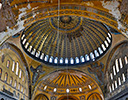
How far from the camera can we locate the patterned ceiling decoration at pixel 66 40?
21906mm

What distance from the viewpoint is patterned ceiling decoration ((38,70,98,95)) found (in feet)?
88.3

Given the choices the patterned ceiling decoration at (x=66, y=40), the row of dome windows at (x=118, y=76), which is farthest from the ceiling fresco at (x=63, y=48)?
the row of dome windows at (x=118, y=76)

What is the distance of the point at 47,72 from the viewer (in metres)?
24.4

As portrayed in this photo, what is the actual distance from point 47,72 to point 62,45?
17.2 ft

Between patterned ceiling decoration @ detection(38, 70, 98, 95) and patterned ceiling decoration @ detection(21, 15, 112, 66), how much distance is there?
3.55 m

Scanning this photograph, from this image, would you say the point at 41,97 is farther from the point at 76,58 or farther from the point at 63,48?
the point at 63,48

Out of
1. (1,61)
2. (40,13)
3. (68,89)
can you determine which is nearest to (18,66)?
(1,61)

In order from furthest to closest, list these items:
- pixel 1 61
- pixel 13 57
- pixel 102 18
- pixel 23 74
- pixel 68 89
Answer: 1. pixel 68 89
2. pixel 23 74
3. pixel 13 57
4. pixel 1 61
5. pixel 102 18

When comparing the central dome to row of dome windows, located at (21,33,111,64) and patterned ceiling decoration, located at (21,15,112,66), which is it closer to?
patterned ceiling decoration, located at (21,15,112,66)

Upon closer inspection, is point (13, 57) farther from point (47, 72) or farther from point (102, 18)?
point (102, 18)

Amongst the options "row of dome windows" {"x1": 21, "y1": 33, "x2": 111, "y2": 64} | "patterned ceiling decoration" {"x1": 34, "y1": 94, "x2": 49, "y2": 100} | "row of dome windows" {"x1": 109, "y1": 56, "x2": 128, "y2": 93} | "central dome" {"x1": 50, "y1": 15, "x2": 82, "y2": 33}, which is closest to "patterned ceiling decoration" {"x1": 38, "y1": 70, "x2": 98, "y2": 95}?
"patterned ceiling decoration" {"x1": 34, "y1": 94, "x2": 49, "y2": 100}

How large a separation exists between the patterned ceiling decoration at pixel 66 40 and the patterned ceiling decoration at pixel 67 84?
11.6 feet

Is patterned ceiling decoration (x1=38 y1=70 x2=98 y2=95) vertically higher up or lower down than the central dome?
lower down

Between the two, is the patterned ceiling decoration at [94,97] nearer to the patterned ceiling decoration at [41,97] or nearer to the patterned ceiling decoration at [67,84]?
the patterned ceiling decoration at [67,84]
